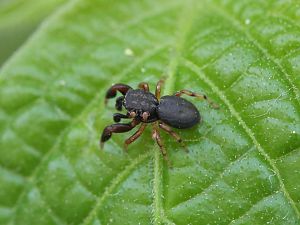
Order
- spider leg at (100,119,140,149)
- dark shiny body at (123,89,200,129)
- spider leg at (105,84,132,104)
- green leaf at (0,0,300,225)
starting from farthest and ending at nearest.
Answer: spider leg at (105,84,132,104) < spider leg at (100,119,140,149) < dark shiny body at (123,89,200,129) < green leaf at (0,0,300,225)

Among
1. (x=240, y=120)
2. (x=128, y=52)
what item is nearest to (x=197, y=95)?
(x=240, y=120)

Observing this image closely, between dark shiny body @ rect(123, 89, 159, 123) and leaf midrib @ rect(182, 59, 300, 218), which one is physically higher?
leaf midrib @ rect(182, 59, 300, 218)

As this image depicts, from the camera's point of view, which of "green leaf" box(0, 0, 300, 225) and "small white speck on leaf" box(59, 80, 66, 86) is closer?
"green leaf" box(0, 0, 300, 225)

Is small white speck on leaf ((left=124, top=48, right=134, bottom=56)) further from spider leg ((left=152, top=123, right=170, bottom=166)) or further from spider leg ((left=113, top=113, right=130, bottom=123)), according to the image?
spider leg ((left=152, top=123, right=170, bottom=166))

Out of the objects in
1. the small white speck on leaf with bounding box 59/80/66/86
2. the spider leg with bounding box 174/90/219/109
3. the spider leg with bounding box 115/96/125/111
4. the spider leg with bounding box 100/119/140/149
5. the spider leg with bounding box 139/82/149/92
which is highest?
the spider leg with bounding box 174/90/219/109

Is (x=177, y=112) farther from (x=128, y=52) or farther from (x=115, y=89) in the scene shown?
(x=128, y=52)

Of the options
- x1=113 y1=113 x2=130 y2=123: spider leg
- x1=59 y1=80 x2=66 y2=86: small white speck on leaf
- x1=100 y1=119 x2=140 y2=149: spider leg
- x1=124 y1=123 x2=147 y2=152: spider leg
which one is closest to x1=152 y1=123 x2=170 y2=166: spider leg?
x1=124 y1=123 x2=147 y2=152: spider leg

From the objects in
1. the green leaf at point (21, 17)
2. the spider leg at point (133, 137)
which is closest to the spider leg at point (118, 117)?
the spider leg at point (133, 137)

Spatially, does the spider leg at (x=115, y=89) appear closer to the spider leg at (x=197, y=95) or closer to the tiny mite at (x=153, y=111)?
the tiny mite at (x=153, y=111)
